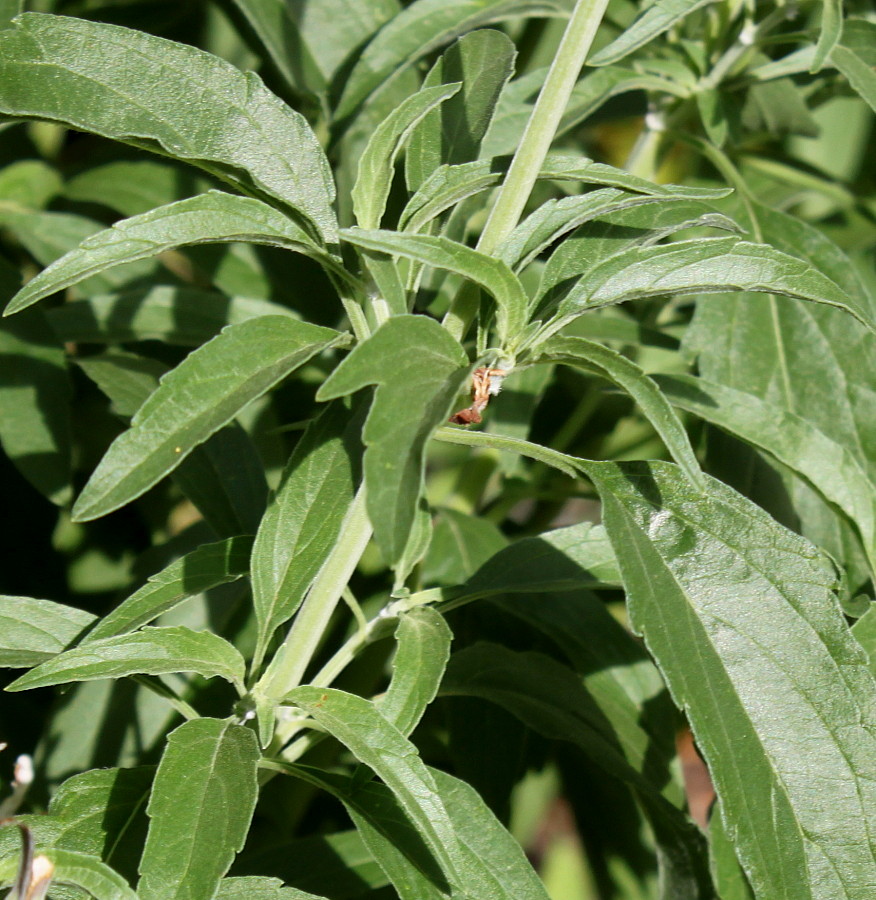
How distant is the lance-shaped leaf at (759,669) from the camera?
1.75 ft

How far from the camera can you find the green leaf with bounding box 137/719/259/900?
47 cm

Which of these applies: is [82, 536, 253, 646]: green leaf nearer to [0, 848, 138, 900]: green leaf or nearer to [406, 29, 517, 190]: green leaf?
[0, 848, 138, 900]: green leaf

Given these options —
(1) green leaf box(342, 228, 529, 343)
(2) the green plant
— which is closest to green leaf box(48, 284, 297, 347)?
(2) the green plant

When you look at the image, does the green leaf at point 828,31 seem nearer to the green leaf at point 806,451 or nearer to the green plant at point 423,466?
the green plant at point 423,466

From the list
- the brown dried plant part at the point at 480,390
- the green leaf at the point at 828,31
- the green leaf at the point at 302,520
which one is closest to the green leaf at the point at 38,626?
the green leaf at the point at 302,520

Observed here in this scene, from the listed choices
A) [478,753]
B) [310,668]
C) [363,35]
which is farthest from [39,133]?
[478,753]

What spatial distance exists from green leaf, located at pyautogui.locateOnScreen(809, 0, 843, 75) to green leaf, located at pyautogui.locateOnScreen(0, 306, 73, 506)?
1.83ft

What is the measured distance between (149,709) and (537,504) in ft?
1.57

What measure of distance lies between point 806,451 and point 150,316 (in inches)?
20.4

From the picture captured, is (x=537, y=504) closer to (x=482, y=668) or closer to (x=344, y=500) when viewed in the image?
(x=482, y=668)

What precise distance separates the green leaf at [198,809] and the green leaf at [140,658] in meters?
0.03

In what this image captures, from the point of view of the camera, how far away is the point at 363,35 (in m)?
0.98

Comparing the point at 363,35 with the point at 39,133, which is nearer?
the point at 363,35

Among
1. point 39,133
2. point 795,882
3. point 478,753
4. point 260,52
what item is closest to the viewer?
point 795,882
